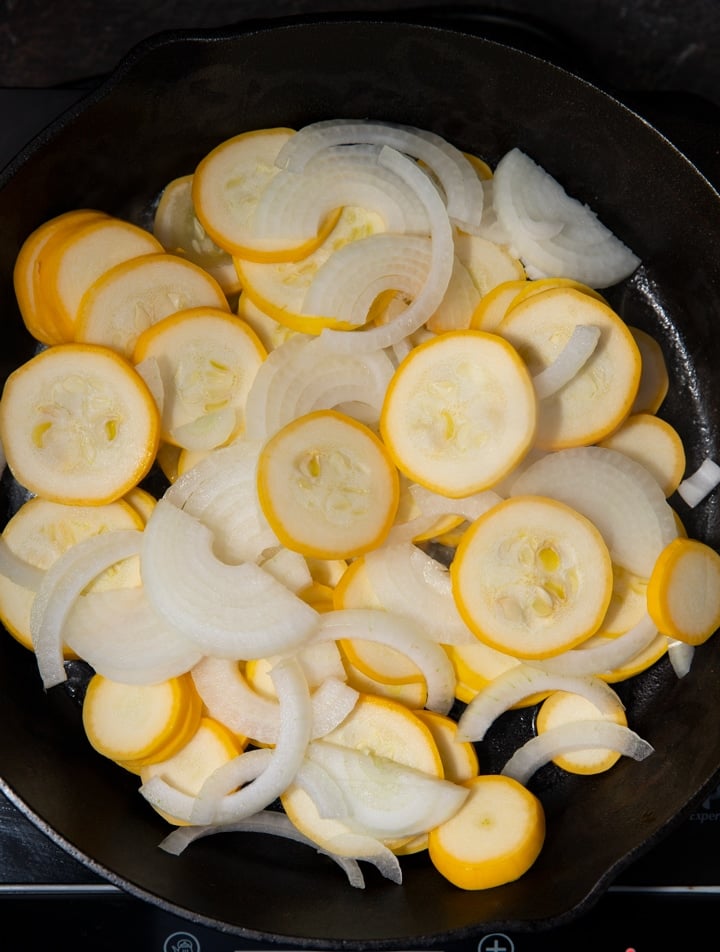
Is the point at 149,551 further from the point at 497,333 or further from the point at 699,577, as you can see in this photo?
the point at 699,577

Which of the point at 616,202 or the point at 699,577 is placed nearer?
the point at 699,577

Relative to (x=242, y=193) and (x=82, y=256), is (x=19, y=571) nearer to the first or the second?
(x=82, y=256)

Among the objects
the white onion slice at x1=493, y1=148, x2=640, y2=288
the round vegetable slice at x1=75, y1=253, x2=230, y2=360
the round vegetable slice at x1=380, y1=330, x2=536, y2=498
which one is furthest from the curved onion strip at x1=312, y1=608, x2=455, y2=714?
the white onion slice at x1=493, y1=148, x2=640, y2=288

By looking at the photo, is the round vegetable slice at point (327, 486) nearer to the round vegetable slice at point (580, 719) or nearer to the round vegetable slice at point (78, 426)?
the round vegetable slice at point (78, 426)

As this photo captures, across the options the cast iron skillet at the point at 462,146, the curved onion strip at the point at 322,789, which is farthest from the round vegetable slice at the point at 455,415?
the curved onion strip at the point at 322,789

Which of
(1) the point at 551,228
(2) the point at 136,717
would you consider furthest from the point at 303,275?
(2) the point at 136,717

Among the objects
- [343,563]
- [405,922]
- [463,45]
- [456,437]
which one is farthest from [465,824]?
[463,45]
